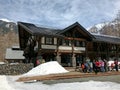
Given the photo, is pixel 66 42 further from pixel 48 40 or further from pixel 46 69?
pixel 46 69

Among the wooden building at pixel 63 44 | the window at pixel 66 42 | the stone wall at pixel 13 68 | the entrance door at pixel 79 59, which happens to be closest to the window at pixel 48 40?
the wooden building at pixel 63 44

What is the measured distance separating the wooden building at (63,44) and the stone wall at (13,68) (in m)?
3.03

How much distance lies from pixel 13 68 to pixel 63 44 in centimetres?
912

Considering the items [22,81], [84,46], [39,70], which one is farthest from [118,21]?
[22,81]

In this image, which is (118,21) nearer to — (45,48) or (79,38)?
(79,38)

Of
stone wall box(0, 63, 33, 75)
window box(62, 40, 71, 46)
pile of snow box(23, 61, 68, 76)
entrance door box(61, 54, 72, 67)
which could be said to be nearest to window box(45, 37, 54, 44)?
window box(62, 40, 71, 46)

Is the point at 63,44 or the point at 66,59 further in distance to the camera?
the point at 66,59

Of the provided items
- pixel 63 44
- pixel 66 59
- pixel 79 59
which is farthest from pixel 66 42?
pixel 79 59

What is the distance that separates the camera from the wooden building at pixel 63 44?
33375mm

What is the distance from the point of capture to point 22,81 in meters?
19.8

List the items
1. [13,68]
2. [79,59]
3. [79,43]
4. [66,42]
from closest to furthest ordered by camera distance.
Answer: [13,68] → [66,42] → [79,43] → [79,59]

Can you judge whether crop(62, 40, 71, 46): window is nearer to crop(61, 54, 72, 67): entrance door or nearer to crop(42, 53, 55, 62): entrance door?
crop(61, 54, 72, 67): entrance door

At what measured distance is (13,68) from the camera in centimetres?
3017

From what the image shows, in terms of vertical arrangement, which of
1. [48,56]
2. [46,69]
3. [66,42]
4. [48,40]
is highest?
[48,40]
